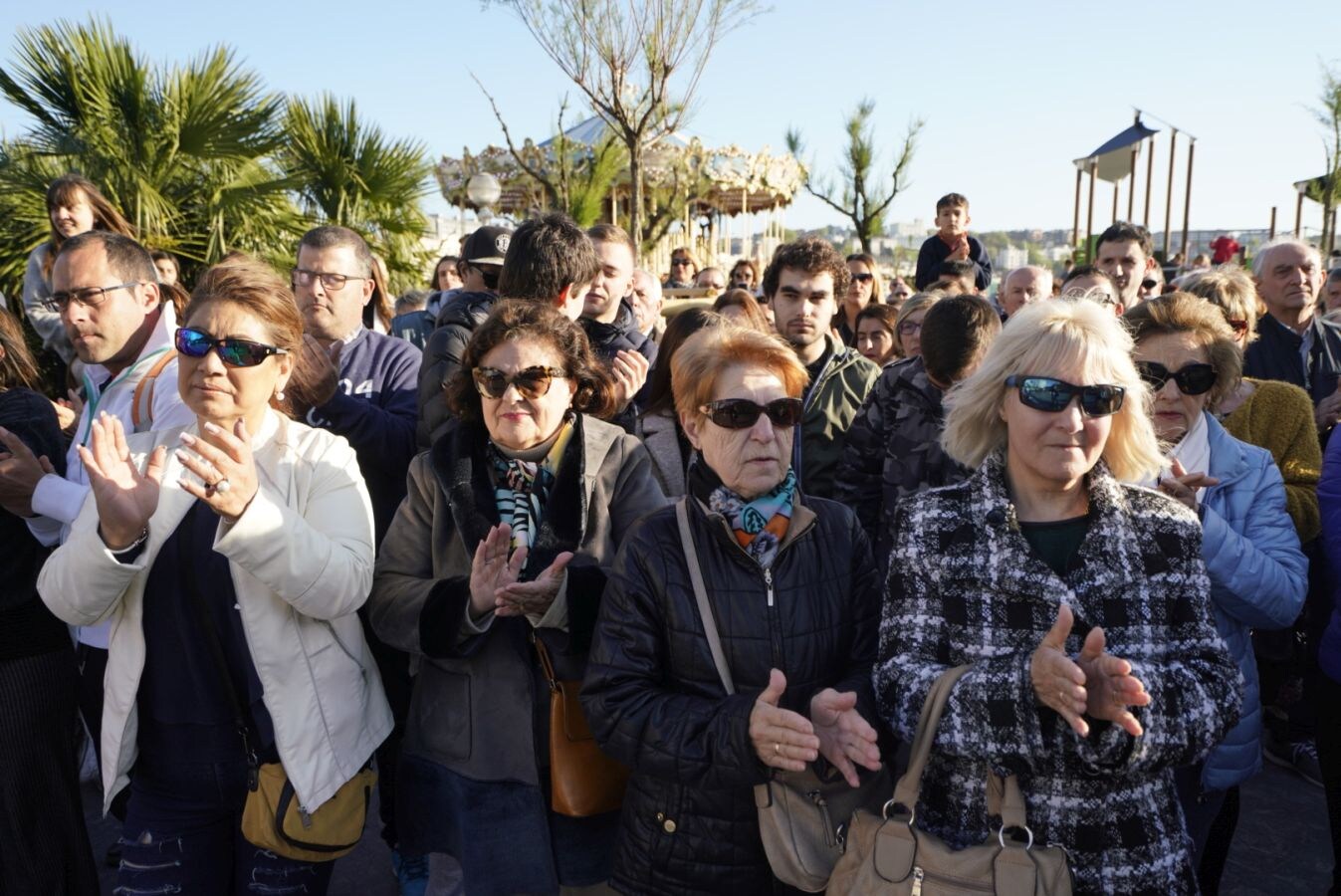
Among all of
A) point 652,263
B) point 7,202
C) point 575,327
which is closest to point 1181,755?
point 575,327

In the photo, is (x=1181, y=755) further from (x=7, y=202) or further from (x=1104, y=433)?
(x=7, y=202)

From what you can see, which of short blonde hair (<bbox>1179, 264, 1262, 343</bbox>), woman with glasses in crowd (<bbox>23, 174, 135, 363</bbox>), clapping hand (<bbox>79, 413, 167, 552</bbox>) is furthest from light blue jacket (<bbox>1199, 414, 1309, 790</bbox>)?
woman with glasses in crowd (<bbox>23, 174, 135, 363</bbox>)

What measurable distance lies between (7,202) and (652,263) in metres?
13.0

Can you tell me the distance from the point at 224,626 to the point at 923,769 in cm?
168

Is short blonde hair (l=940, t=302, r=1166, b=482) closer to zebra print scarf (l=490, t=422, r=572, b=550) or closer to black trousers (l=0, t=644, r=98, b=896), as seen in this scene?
zebra print scarf (l=490, t=422, r=572, b=550)

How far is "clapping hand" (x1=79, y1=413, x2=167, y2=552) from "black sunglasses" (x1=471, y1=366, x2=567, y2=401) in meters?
0.78

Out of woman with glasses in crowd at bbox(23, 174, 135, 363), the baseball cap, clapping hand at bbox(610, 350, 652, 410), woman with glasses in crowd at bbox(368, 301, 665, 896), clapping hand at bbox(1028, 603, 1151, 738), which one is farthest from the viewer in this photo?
woman with glasses in crowd at bbox(23, 174, 135, 363)

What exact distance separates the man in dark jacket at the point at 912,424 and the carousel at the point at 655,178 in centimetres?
1434

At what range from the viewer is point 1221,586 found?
7.93 feet

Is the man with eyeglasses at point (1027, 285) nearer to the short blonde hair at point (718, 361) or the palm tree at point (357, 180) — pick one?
the short blonde hair at point (718, 361)

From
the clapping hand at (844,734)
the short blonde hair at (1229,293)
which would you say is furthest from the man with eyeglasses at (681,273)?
the clapping hand at (844,734)

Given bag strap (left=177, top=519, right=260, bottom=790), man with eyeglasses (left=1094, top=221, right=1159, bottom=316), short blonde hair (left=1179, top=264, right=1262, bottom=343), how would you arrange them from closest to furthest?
bag strap (left=177, top=519, right=260, bottom=790), short blonde hair (left=1179, top=264, right=1262, bottom=343), man with eyeglasses (left=1094, top=221, right=1159, bottom=316)

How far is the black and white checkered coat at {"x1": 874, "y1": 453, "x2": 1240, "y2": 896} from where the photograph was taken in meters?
1.88

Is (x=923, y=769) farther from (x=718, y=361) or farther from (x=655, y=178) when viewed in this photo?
(x=655, y=178)
